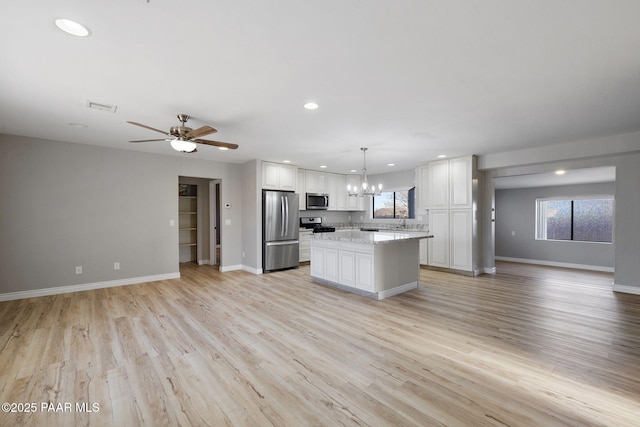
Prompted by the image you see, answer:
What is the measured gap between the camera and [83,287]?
15.9 feet

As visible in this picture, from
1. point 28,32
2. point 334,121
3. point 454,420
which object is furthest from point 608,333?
point 28,32

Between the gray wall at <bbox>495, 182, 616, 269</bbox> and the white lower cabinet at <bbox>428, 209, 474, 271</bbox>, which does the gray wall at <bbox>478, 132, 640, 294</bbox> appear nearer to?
the white lower cabinet at <bbox>428, 209, 474, 271</bbox>

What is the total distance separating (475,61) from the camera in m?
2.21

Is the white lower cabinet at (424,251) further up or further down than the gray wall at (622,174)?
further down

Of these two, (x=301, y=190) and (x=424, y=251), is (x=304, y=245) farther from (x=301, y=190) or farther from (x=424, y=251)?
(x=424, y=251)

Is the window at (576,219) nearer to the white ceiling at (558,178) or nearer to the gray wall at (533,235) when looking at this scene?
the gray wall at (533,235)

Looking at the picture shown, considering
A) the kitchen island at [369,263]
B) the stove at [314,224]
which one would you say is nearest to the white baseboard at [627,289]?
the kitchen island at [369,263]

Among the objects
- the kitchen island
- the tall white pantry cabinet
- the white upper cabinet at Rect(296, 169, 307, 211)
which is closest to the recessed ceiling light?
the kitchen island

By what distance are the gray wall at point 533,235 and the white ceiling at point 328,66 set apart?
404 cm

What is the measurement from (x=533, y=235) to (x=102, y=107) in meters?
9.94

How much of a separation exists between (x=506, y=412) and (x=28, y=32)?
4.06m

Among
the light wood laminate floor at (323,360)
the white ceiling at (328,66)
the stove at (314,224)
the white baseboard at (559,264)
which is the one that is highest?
the white ceiling at (328,66)

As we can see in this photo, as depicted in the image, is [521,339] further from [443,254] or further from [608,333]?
[443,254]

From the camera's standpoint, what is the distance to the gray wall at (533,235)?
684 centimetres
